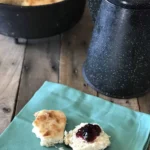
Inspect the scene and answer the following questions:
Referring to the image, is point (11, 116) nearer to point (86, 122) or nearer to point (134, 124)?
point (86, 122)

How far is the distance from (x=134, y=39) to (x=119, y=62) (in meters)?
0.07

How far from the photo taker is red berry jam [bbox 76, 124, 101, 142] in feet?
2.19

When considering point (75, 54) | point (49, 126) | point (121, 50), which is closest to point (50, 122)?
point (49, 126)

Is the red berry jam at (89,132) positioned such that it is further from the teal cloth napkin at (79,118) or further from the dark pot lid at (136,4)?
the dark pot lid at (136,4)

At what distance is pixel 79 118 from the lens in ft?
2.47

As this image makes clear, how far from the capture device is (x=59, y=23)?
3.15 feet

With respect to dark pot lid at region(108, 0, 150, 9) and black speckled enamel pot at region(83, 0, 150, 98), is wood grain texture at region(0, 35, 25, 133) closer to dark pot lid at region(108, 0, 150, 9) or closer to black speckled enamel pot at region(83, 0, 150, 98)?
black speckled enamel pot at region(83, 0, 150, 98)

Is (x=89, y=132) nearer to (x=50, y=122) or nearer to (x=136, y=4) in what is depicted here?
(x=50, y=122)

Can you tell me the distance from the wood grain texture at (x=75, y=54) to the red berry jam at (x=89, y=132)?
7.5 inches

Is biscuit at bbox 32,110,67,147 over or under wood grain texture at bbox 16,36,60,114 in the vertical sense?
over

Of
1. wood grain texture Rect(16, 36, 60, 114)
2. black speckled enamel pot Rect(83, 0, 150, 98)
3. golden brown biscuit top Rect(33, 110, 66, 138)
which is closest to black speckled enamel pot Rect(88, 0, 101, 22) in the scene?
black speckled enamel pot Rect(83, 0, 150, 98)

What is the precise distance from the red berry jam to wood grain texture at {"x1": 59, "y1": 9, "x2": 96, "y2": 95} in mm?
190

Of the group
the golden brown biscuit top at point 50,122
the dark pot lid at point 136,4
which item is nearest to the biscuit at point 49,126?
the golden brown biscuit top at point 50,122

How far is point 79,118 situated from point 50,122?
81 millimetres
